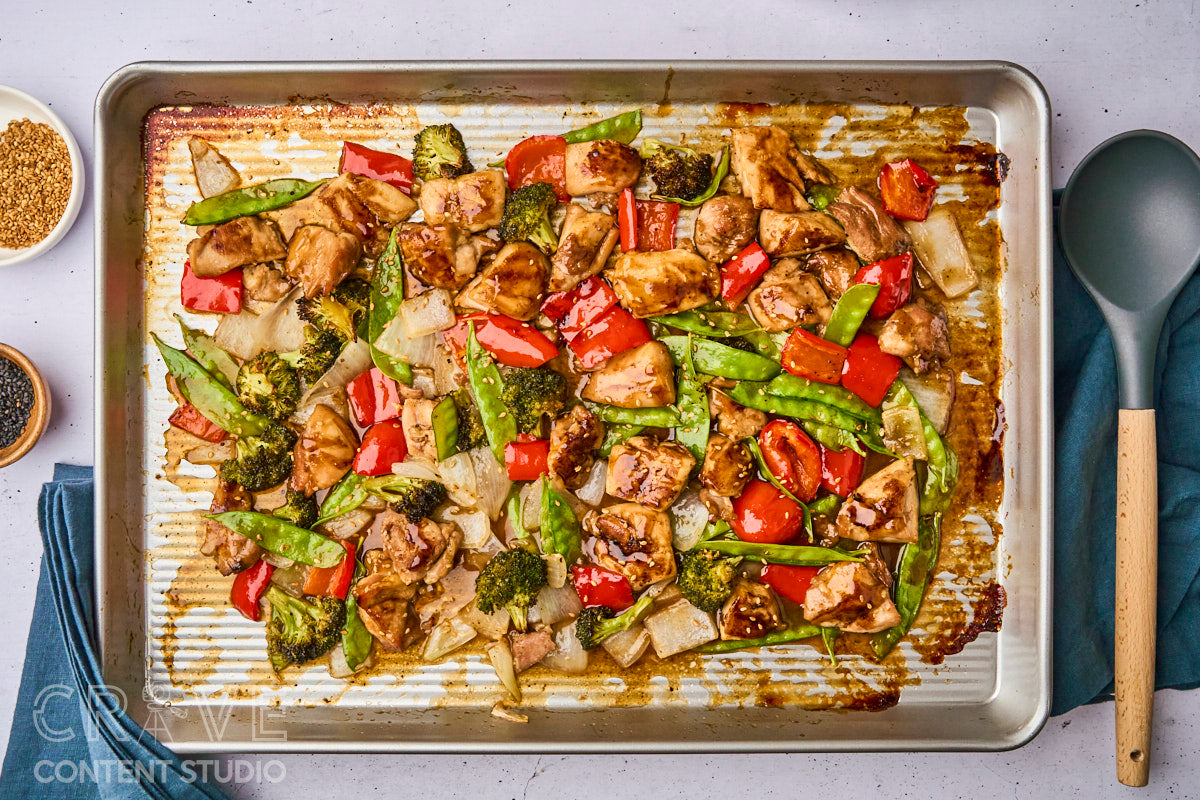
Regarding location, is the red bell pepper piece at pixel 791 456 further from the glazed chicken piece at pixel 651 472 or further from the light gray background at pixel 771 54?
the light gray background at pixel 771 54

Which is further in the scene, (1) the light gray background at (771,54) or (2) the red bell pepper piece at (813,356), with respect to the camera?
(1) the light gray background at (771,54)

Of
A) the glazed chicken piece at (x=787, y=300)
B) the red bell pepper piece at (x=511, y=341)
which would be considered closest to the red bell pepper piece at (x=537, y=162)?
the red bell pepper piece at (x=511, y=341)

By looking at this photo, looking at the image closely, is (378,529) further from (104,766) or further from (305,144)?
(305,144)

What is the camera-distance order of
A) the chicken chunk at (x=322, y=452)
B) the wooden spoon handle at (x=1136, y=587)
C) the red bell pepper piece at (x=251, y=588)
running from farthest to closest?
1. the red bell pepper piece at (x=251, y=588)
2. the chicken chunk at (x=322, y=452)
3. the wooden spoon handle at (x=1136, y=587)

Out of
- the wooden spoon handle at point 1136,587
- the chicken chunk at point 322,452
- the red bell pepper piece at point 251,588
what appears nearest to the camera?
the wooden spoon handle at point 1136,587

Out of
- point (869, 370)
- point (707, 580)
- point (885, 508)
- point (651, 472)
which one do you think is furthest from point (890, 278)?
point (707, 580)

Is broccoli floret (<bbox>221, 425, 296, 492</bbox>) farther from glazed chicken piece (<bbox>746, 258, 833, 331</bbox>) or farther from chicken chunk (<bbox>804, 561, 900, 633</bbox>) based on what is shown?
chicken chunk (<bbox>804, 561, 900, 633</bbox>)
